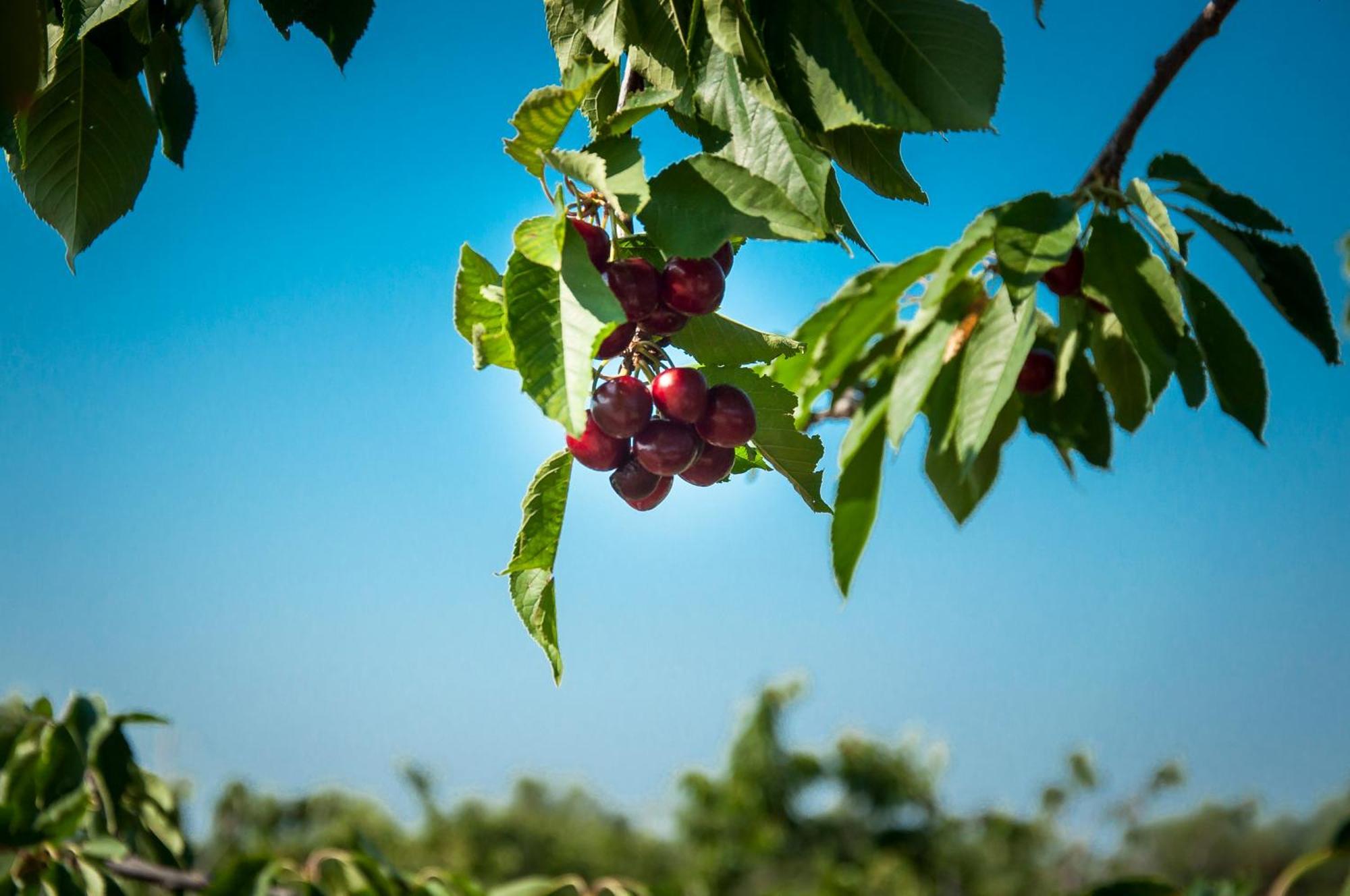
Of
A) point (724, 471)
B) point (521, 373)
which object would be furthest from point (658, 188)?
point (724, 471)

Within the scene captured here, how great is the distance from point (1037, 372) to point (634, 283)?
1.25m

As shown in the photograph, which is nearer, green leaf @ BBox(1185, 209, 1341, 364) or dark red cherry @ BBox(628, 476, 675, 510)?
dark red cherry @ BBox(628, 476, 675, 510)

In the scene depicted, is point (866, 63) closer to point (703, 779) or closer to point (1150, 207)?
point (1150, 207)

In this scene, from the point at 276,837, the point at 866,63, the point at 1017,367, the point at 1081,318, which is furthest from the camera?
the point at 276,837

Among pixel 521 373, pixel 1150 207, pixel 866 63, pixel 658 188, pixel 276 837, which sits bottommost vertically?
pixel 276 837

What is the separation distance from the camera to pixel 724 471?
0.80 metres

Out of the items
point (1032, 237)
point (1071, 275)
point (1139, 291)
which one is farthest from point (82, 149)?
point (1071, 275)

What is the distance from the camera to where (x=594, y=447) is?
723 millimetres

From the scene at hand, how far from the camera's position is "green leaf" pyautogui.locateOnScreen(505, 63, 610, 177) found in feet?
1.93

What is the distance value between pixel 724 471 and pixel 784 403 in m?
0.07

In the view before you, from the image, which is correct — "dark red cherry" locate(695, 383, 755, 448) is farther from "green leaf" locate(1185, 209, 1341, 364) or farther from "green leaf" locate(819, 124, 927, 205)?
"green leaf" locate(1185, 209, 1341, 364)

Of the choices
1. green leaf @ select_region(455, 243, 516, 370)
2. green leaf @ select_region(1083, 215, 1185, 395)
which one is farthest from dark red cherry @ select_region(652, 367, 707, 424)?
green leaf @ select_region(1083, 215, 1185, 395)

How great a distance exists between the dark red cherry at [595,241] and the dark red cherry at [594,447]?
4.2 inches

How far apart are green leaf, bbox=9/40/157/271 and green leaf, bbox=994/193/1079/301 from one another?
811mm
